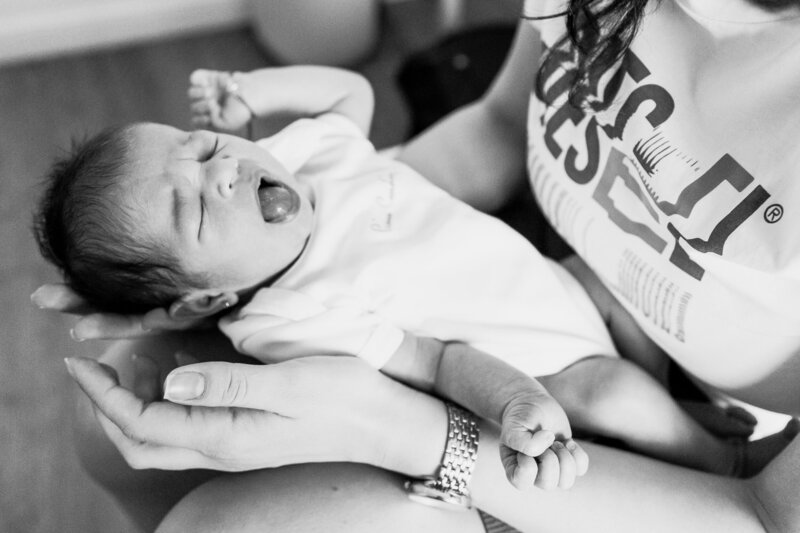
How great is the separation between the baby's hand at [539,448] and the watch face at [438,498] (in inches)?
4.5

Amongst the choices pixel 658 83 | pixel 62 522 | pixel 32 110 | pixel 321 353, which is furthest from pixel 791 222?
pixel 32 110

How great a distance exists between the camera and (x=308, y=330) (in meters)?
0.95

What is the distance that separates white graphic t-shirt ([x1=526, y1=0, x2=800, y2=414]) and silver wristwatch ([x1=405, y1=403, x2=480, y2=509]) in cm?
29

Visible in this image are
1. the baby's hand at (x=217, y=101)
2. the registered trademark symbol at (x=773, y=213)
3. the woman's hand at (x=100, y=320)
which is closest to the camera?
the registered trademark symbol at (x=773, y=213)

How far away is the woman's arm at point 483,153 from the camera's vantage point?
1225 mm

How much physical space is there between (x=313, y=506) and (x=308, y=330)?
224mm

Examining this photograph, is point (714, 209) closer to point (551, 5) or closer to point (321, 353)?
point (551, 5)

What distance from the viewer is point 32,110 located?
2.45 metres

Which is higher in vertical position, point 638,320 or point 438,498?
point 638,320

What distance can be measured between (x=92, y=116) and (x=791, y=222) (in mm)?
2277

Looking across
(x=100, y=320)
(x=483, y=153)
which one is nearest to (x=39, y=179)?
(x=100, y=320)

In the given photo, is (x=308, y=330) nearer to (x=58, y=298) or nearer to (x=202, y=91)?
(x=58, y=298)

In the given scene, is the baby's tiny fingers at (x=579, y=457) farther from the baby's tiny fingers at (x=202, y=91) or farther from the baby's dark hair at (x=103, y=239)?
the baby's tiny fingers at (x=202, y=91)

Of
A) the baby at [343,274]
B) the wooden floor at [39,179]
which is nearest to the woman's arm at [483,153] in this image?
the baby at [343,274]
